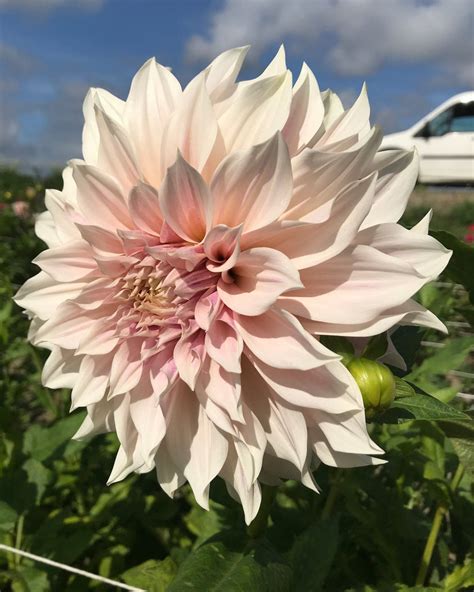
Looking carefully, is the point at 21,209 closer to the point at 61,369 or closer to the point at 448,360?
the point at 448,360

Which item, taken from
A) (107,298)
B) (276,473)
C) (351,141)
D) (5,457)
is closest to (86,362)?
(107,298)

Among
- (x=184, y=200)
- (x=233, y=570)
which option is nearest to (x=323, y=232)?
(x=184, y=200)

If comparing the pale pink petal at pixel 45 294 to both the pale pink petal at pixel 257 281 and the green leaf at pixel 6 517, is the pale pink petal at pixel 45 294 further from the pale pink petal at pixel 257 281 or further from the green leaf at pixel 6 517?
the green leaf at pixel 6 517

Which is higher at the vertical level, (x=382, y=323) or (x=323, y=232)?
(x=323, y=232)

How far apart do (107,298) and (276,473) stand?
13.2 inches

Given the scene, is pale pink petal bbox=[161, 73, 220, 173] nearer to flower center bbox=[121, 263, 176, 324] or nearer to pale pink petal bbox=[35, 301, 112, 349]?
flower center bbox=[121, 263, 176, 324]

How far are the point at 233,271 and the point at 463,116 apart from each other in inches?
590

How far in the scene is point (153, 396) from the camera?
2.56ft

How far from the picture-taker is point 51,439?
1.53 meters

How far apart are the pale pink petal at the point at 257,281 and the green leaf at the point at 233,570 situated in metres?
0.42

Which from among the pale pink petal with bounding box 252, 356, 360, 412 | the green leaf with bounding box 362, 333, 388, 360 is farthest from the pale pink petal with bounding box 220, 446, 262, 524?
the green leaf with bounding box 362, 333, 388, 360

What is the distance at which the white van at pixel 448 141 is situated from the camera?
44.4ft

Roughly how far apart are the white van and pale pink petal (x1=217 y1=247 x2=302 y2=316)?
44.4 feet

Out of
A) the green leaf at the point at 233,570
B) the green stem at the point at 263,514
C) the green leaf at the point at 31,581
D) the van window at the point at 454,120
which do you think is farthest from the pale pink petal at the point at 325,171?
the van window at the point at 454,120
